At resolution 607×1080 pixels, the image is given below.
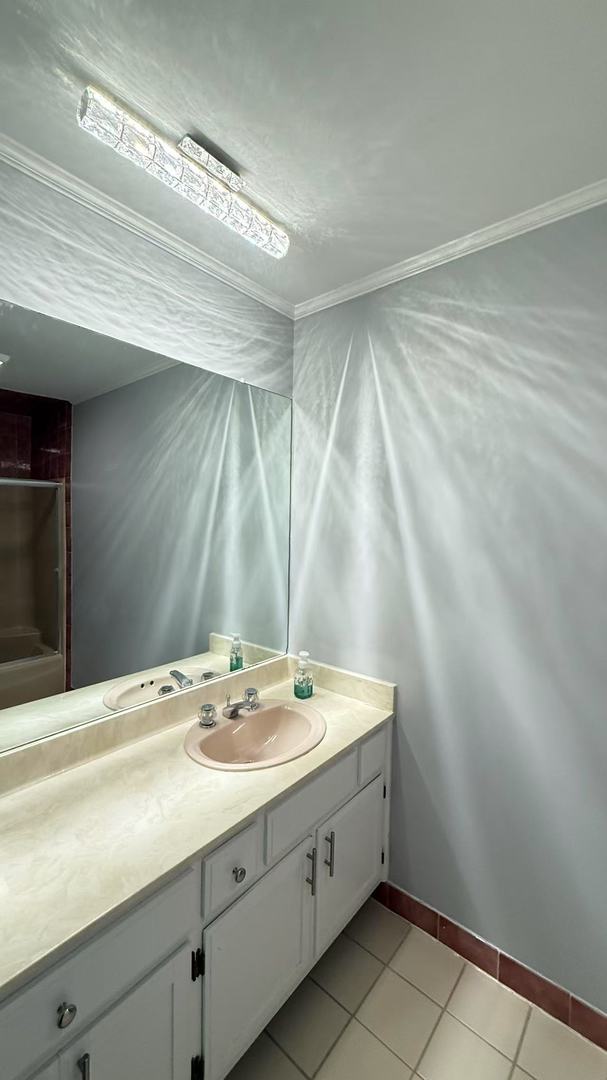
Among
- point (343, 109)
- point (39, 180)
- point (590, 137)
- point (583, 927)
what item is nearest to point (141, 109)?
point (39, 180)

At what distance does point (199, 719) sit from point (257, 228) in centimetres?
161

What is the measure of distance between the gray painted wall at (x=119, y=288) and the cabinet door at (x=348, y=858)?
5.37 feet

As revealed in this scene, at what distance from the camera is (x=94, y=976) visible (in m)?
0.78

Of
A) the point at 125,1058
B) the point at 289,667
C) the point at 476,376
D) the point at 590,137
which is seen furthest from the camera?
the point at 289,667

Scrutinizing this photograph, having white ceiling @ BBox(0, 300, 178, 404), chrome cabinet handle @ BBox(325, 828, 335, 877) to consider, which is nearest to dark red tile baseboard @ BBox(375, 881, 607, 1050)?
chrome cabinet handle @ BBox(325, 828, 335, 877)

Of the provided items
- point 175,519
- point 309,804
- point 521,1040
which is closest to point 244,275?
point 175,519

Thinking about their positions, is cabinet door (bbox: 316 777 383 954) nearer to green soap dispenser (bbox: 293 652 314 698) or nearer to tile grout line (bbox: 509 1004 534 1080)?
green soap dispenser (bbox: 293 652 314 698)

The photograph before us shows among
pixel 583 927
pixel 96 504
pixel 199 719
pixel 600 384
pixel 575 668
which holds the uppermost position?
pixel 600 384

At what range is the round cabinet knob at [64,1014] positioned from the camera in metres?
0.74

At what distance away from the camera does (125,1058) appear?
841 millimetres

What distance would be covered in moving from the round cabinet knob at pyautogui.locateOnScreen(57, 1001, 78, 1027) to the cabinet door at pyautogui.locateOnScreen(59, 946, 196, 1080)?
0.24 ft

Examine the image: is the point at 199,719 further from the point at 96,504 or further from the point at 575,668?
the point at 575,668

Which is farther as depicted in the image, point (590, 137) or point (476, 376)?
point (476, 376)

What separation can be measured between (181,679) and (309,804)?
607 millimetres
